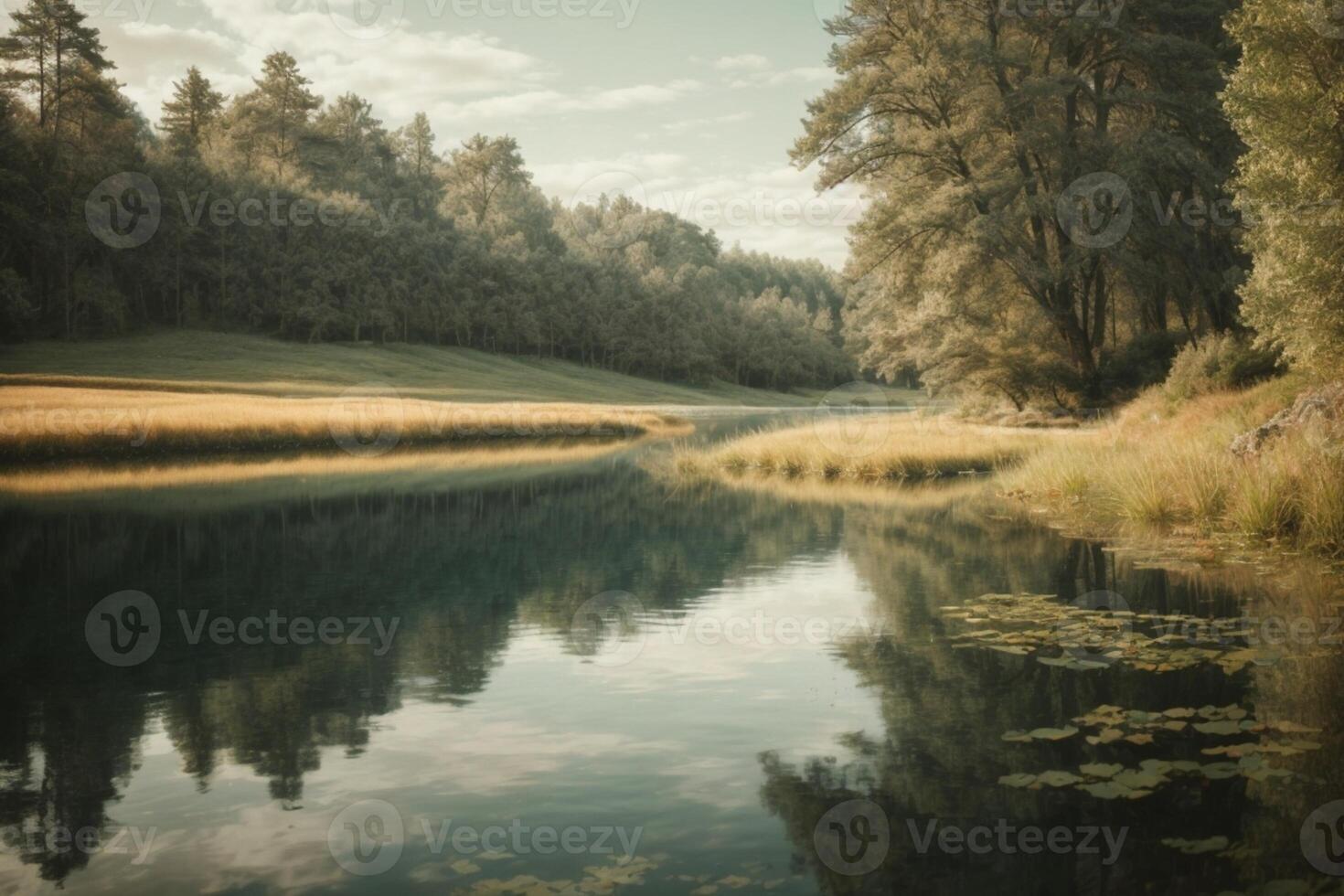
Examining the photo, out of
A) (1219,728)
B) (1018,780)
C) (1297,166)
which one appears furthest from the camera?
(1297,166)

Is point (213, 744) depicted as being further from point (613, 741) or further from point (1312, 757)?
point (1312, 757)

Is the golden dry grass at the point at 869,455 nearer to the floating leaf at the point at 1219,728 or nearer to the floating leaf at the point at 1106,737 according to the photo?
the floating leaf at the point at 1219,728

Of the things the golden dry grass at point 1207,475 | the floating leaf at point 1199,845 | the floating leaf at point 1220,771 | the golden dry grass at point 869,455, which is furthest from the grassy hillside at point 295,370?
the floating leaf at point 1199,845

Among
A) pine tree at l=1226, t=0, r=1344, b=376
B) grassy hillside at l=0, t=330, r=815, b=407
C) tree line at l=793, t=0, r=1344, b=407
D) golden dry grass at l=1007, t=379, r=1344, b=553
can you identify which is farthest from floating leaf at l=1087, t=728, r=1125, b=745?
grassy hillside at l=0, t=330, r=815, b=407

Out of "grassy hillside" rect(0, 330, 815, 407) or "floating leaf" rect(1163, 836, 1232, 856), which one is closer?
"floating leaf" rect(1163, 836, 1232, 856)

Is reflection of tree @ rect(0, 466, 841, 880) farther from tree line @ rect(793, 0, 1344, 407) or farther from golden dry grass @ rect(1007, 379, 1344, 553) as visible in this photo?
tree line @ rect(793, 0, 1344, 407)

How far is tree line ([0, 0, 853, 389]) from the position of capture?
72.8 metres

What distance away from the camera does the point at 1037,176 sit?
1591 inches

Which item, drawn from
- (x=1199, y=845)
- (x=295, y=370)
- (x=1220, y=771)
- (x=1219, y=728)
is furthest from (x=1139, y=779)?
(x=295, y=370)

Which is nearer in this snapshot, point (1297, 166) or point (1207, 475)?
point (1207, 475)

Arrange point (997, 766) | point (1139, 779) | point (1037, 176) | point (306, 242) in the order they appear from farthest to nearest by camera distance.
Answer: point (306, 242) < point (1037, 176) < point (997, 766) < point (1139, 779)

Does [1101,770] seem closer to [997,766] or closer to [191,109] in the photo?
[997,766]

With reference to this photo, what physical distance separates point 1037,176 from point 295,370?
5095cm

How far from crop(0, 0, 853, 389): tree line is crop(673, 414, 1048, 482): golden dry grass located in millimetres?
13753
